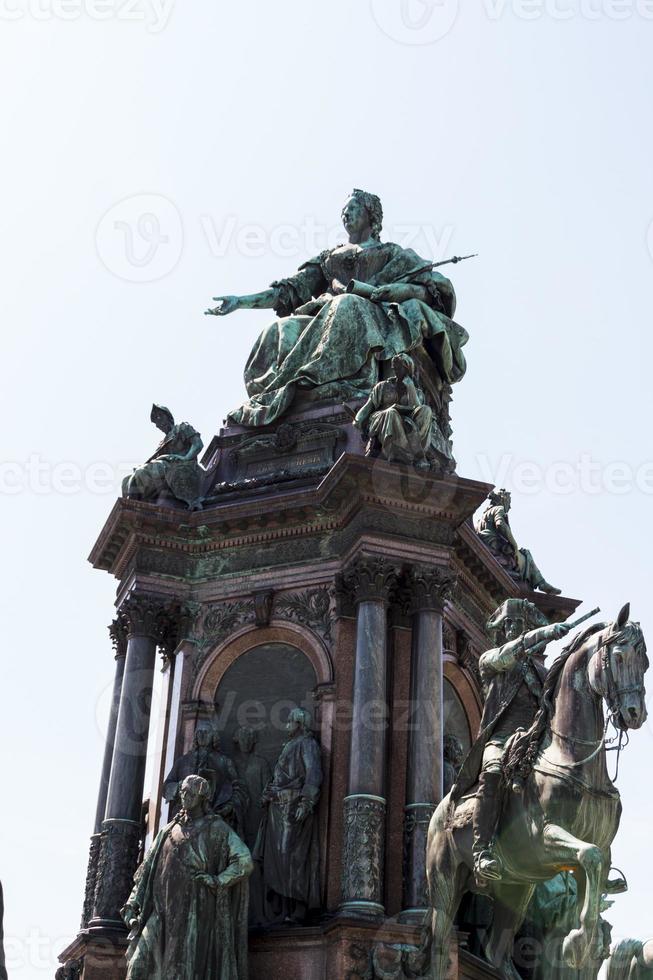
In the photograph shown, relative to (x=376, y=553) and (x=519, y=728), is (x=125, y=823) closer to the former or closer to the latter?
(x=376, y=553)

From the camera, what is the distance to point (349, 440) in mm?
19391

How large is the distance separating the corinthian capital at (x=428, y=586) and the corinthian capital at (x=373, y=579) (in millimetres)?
264

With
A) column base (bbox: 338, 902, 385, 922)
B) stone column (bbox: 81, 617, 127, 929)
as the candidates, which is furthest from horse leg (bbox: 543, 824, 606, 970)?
stone column (bbox: 81, 617, 127, 929)

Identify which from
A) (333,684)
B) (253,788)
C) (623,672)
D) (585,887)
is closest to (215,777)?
(253,788)

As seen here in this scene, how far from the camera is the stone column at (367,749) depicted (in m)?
15.8

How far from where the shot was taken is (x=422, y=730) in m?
16.8

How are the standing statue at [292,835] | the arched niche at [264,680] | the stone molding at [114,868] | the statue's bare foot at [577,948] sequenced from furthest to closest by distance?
the arched niche at [264,680]
the stone molding at [114,868]
the standing statue at [292,835]
the statue's bare foot at [577,948]

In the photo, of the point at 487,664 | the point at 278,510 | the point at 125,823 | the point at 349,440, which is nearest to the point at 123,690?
the point at 125,823

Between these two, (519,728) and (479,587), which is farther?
(479,587)

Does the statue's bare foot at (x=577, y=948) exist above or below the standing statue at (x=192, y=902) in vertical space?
below

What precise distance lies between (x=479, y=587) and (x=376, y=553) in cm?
302

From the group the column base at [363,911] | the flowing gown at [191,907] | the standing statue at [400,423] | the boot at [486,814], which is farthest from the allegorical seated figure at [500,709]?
the standing statue at [400,423]

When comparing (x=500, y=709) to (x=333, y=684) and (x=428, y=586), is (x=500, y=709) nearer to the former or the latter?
(x=428, y=586)

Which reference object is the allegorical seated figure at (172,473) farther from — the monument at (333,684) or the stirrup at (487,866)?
the stirrup at (487,866)
